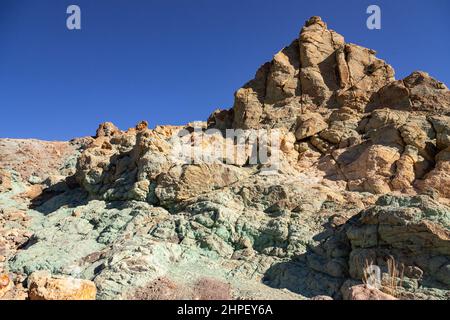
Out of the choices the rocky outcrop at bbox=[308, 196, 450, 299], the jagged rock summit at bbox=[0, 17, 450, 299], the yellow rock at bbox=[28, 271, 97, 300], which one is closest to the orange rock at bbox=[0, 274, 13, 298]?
the jagged rock summit at bbox=[0, 17, 450, 299]

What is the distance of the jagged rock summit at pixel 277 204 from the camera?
435 inches

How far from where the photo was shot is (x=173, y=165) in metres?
19.0

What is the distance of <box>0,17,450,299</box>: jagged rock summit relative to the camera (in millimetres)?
11055

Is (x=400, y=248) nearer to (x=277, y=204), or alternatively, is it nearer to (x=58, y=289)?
(x=277, y=204)

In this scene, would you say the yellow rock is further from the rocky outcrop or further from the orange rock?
the rocky outcrop

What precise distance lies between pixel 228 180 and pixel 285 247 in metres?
5.42

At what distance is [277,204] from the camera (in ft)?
51.2

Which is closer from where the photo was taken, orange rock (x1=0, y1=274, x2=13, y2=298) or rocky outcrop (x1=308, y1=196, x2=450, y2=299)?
rocky outcrop (x1=308, y1=196, x2=450, y2=299)

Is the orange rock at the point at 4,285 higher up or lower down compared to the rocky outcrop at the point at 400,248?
lower down

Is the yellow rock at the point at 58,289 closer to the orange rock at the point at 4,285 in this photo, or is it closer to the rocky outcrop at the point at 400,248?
the orange rock at the point at 4,285

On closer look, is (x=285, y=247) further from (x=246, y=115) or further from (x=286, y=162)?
(x=246, y=115)

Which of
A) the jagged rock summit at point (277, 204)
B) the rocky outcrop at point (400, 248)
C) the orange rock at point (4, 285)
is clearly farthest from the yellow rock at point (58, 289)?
the rocky outcrop at point (400, 248)

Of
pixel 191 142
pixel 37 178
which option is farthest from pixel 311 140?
pixel 37 178

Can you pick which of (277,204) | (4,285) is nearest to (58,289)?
(4,285)
